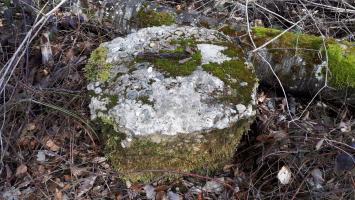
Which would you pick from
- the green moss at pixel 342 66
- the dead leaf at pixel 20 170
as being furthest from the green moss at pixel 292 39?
the dead leaf at pixel 20 170

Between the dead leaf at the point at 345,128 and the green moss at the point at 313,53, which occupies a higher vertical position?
the green moss at the point at 313,53

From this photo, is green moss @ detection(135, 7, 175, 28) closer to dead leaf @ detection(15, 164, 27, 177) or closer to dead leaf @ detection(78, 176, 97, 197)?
dead leaf @ detection(78, 176, 97, 197)

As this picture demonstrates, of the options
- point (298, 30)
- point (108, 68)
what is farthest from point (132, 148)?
point (298, 30)

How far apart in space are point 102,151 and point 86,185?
29cm

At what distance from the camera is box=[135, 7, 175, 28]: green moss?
3893 millimetres

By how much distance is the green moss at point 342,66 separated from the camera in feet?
10.9

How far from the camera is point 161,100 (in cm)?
273

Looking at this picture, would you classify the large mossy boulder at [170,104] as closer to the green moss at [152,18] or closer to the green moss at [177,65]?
the green moss at [177,65]

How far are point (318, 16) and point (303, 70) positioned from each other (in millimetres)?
1416

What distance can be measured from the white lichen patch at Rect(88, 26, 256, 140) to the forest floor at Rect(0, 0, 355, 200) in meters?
0.30

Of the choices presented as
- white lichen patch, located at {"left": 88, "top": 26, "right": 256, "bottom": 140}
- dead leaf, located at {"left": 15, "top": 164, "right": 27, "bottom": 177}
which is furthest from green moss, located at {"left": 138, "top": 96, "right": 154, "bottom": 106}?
dead leaf, located at {"left": 15, "top": 164, "right": 27, "bottom": 177}

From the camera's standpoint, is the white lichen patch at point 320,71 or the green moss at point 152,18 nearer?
the white lichen patch at point 320,71

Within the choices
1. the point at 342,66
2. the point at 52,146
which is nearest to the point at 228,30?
the point at 342,66

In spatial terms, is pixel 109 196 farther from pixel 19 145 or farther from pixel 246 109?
pixel 246 109
